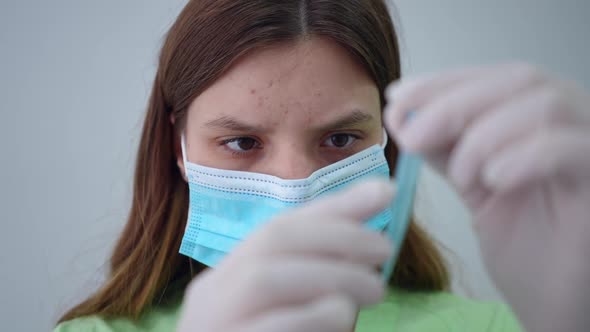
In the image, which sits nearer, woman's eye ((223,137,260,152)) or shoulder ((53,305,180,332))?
woman's eye ((223,137,260,152))

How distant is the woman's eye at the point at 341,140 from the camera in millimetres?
1311

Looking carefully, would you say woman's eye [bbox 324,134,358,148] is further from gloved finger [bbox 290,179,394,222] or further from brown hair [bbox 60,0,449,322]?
gloved finger [bbox 290,179,394,222]

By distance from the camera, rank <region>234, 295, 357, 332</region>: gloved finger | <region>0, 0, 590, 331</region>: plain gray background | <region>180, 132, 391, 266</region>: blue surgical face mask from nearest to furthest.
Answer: <region>234, 295, 357, 332</region>: gloved finger → <region>180, 132, 391, 266</region>: blue surgical face mask → <region>0, 0, 590, 331</region>: plain gray background

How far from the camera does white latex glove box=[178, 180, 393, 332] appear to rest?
69 cm

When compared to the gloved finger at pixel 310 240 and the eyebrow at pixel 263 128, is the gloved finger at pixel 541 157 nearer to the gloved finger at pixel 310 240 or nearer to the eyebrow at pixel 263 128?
the gloved finger at pixel 310 240

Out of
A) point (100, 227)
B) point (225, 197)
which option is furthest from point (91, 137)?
point (225, 197)

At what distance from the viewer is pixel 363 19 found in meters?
1.39

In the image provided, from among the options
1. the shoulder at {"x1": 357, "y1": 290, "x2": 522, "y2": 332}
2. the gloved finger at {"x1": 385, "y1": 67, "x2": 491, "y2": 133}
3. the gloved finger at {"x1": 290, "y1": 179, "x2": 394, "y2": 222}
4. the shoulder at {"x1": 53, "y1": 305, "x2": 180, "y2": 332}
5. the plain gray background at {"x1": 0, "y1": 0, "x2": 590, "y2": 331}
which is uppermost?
the gloved finger at {"x1": 385, "y1": 67, "x2": 491, "y2": 133}

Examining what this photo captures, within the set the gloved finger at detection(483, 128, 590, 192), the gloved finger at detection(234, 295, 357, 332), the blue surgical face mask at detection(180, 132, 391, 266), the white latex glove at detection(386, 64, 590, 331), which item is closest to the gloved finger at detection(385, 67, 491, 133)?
the white latex glove at detection(386, 64, 590, 331)

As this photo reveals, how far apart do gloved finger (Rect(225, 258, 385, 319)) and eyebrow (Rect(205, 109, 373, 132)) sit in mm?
538

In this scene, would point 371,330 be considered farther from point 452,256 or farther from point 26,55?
point 26,55

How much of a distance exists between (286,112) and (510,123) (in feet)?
1.86

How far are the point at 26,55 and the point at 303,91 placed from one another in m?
1.16

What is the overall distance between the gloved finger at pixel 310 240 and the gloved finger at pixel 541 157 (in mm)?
197
